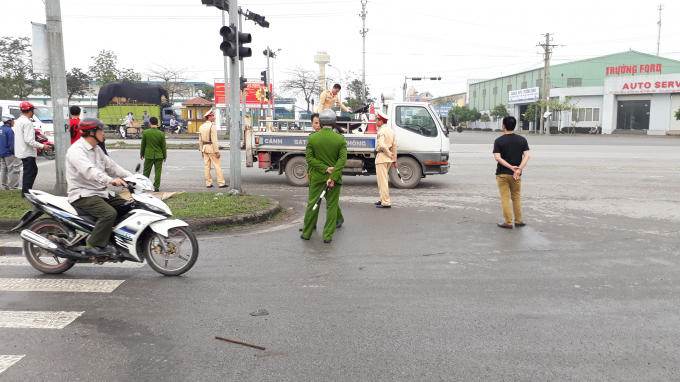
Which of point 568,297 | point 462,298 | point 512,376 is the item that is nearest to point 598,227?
point 568,297

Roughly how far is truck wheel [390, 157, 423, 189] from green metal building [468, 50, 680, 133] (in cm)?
5442

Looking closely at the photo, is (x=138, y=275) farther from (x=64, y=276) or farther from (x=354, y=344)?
(x=354, y=344)

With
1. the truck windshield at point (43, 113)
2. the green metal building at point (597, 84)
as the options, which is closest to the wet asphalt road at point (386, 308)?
the truck windshield at point (43, 113)

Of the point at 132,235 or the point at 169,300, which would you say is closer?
the point at 169,300

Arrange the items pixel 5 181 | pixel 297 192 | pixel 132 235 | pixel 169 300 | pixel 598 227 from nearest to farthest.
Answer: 1. pixel 169 300
2. pixel 132 235
3. pixel 598 227
4. pixel 5 181
5. pixel 297 192

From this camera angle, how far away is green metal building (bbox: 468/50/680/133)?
193 ft

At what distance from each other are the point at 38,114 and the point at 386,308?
2197 cm

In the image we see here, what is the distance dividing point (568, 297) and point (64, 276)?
5.25 m

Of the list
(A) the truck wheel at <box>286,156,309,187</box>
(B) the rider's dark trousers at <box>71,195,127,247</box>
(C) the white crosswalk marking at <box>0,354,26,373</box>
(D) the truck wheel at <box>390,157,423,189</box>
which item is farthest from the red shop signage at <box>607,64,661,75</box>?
(C) the white crosswalk marking at <box>0,354,26,373</box>

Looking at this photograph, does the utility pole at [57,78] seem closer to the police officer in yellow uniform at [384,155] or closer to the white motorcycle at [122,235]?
the white motorcycle at [122,235]

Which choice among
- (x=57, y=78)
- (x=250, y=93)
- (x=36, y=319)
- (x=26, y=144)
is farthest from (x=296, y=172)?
(x=250, y=93)

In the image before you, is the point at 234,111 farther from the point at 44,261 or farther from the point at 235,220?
the point at 44,261

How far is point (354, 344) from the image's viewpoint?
12.9ft

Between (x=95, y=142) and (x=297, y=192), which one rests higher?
(x=95, y=142)
